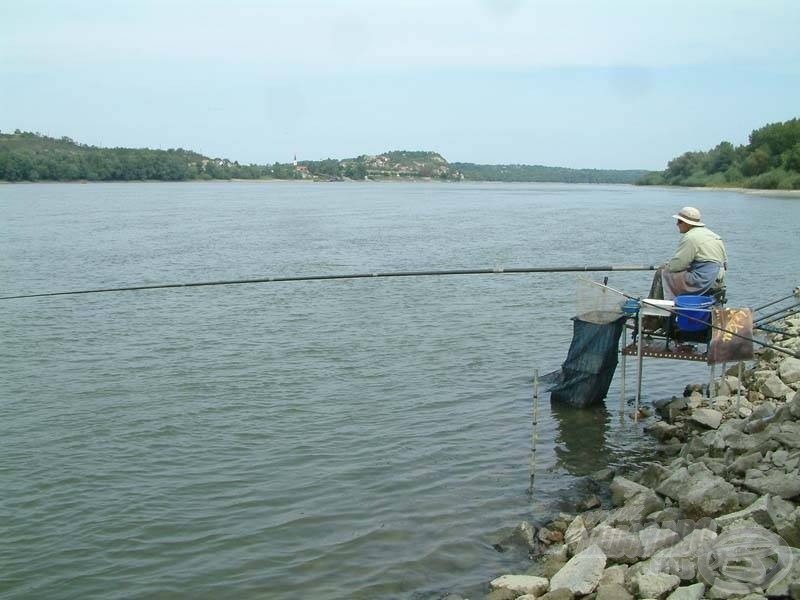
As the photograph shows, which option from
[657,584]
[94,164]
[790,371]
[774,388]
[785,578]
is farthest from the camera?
[94,164]

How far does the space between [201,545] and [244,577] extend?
764mm

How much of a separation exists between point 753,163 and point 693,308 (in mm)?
112846

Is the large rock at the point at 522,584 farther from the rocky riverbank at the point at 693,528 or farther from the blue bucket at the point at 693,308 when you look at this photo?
the blue bucket at the point at 693,308

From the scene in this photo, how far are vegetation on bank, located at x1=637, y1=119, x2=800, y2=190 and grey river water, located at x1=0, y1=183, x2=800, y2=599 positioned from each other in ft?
280

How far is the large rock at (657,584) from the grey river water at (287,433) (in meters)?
1.71

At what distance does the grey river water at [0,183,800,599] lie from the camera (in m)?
8.05

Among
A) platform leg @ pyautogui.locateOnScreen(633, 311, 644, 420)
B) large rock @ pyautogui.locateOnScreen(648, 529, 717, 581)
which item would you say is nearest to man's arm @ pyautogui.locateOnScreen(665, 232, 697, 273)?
platform leg @ pyautogui.locateOnScreen(633, 311, 644, 420)

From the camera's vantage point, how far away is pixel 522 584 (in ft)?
23.0

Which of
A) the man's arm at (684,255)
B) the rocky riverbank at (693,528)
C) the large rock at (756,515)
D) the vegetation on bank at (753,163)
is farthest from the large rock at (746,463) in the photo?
the vegetation on bank at (753,163)

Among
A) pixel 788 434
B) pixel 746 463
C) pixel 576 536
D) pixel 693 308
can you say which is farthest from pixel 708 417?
pixel 576 536

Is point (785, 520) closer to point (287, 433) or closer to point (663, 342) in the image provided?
point (663, 342)

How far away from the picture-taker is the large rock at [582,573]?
652 centimetres

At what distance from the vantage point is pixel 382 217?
57.1 m

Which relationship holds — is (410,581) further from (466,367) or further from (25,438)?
(466,367)
